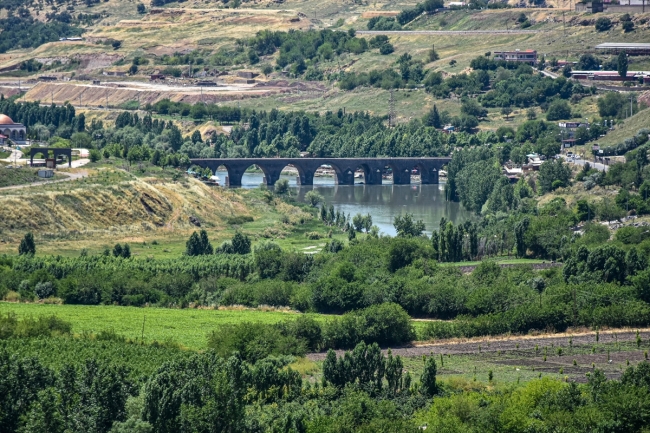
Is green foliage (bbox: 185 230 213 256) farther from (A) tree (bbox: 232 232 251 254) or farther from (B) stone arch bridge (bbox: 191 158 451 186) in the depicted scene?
(B) stone arch bridge (bbox: 191 158 451 186)

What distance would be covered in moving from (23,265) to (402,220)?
32.7 m

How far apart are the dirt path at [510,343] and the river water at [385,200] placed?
127 feet

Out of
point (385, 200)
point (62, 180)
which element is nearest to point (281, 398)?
point (62, 180)

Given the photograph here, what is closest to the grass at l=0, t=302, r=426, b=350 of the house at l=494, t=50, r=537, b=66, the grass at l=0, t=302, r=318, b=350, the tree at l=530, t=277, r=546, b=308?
the grass at l=0, t=302, r=318, b=350

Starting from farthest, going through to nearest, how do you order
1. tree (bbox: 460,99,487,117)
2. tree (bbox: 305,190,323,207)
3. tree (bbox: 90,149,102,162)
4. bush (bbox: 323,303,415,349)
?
tree (bbox: 460,99,487,117) → tree (bbox: 305,190,323,207) → tree (bbox: 90,149,102,162) → bush (bbox: 323,303,415,349)

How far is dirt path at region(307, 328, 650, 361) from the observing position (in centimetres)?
7138

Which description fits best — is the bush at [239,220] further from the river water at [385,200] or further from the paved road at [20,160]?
the paved road at [20,160]

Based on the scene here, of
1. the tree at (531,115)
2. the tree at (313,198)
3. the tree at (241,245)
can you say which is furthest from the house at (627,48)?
the tree at (241,245)

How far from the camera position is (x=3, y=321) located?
228 ft

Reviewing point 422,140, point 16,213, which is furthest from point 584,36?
point 16,213

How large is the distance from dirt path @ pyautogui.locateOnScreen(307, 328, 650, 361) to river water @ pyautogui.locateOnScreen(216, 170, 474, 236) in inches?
1519

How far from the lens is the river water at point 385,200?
125188 millimetres

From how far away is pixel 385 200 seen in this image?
13925 centimetres

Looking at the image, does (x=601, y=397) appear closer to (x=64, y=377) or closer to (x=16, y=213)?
(x=64, y=377)
